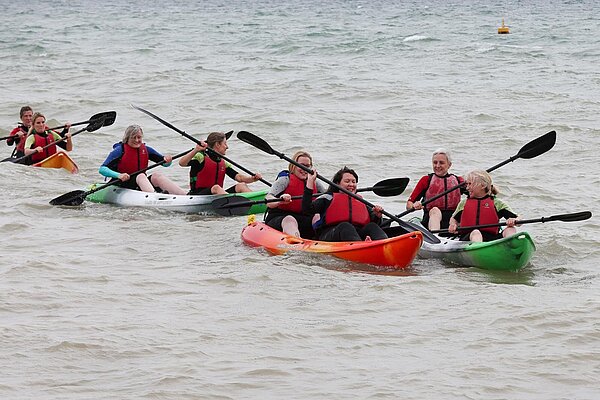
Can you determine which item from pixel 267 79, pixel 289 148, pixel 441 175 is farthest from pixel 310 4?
pixel 441 175

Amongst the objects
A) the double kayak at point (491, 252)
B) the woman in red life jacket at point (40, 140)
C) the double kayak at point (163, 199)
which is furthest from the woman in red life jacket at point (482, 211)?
the woman in red life jacket at point (40, 140)

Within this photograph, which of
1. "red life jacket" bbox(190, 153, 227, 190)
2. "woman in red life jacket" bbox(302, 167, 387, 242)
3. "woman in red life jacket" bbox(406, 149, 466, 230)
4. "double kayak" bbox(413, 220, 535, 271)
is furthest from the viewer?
"red life jacket" bbox(190, 153, 227, 190)

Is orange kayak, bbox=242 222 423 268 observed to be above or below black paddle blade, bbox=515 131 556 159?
below

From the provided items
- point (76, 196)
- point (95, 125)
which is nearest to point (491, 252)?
point (76, 196)

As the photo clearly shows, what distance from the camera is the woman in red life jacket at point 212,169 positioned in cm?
1102

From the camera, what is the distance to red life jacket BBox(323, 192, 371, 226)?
8.95m

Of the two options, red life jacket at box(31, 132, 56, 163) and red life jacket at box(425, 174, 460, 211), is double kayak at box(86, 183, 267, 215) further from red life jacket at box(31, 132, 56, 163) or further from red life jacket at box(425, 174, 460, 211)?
red life jacket at box(425, 174, 460, 211)

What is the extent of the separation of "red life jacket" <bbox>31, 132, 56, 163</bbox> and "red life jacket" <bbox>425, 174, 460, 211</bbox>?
5.86 m

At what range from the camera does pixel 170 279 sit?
8336mm

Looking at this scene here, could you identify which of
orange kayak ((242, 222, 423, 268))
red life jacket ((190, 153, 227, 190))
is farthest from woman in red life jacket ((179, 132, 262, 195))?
orange kayak ((242, 222, 423, 268))

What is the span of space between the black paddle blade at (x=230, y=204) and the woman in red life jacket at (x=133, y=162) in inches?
27.6

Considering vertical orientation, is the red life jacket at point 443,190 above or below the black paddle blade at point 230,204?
above

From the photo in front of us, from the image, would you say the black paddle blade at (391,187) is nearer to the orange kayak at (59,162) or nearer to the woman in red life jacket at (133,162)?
the woman in red life jacket at (133,162)

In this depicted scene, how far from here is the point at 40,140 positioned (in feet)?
44.3
